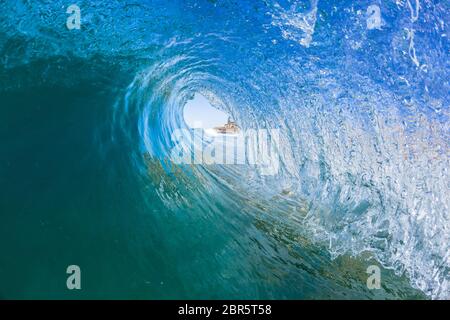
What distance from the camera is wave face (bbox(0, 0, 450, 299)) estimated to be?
423 centimetres

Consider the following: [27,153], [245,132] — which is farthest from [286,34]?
[245,132]

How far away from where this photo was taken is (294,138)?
21.4ft

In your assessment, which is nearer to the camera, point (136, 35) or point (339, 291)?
point (339, 291)

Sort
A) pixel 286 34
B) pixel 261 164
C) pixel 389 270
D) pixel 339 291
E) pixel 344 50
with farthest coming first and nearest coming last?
pixel 261 164 → pixel 286 34 → pixel 344 50 → pixel 389 270 → pixel 339 291

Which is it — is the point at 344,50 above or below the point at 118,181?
above

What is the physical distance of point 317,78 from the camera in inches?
211

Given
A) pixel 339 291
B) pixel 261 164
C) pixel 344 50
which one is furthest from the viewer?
pixel 261 164

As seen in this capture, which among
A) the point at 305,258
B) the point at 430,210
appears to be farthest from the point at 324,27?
the point at 305,258

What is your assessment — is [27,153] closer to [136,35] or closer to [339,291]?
[136,35]

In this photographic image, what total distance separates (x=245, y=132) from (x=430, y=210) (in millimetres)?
6277

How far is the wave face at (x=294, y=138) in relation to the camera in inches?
166

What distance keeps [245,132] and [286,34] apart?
16.9 ft

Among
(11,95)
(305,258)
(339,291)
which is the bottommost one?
(339,291)

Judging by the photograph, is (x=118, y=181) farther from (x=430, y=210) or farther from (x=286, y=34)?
(x=430, y=210)
